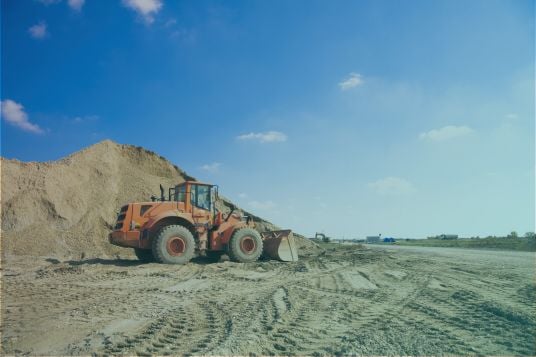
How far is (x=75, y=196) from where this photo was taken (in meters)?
17.4

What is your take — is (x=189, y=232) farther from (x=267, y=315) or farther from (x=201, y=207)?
(x=267, y=315)

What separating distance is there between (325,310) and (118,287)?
4148mm

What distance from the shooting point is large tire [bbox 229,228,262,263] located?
38.0ft

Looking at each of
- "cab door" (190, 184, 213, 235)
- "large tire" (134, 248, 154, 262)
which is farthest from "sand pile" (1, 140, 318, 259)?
"cab door" (190, 184, 213, 235)

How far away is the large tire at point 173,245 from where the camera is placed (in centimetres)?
1037

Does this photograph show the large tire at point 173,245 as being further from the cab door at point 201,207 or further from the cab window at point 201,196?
the cab window at point 201,196

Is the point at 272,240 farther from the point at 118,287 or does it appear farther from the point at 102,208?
the point at 102,208

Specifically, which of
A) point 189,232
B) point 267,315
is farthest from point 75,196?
point 267,315

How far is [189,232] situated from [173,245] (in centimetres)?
58

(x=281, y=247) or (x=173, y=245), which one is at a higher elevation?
(x=173, y=245)

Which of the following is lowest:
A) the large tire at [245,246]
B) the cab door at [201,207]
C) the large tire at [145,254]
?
the large tire at [145,254]

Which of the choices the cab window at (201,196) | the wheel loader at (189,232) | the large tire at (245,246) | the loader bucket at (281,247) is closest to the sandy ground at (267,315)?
the wheel loader at (189,232)

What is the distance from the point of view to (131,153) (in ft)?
71.4

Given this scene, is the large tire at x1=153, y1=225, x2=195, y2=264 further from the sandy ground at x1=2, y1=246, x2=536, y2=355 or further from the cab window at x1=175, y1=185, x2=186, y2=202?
the sandy ground at x1=2, y1=246, x2=536, y2=355
